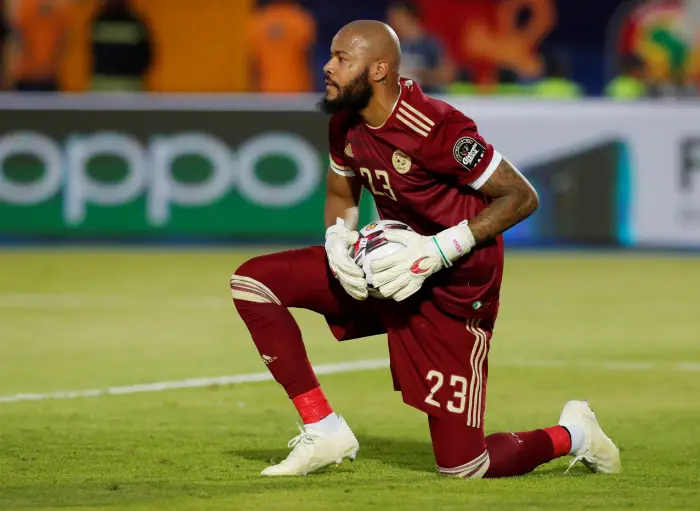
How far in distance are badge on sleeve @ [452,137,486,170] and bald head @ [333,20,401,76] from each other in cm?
41

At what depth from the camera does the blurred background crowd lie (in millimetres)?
19141

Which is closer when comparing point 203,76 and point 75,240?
point 75,240

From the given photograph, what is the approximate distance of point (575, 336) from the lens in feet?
35.8

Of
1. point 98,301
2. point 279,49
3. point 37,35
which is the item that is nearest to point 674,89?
point 279,49

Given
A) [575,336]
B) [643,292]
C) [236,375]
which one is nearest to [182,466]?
[236,375]

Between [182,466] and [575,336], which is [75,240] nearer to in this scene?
[575,336]

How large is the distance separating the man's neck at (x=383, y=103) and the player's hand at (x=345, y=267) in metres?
0.49

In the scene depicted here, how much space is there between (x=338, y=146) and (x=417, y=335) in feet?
2.78

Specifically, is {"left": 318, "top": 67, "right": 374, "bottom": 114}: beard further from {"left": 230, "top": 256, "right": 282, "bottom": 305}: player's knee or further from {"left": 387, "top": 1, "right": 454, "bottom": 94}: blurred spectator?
{"left": 387, "top": 1, "right": 454, "bottom": 94}: blurred spectator

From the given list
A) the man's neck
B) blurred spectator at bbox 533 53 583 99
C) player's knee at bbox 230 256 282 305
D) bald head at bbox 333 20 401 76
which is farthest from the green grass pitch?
blurred spectator at bbox 533 53 583 99

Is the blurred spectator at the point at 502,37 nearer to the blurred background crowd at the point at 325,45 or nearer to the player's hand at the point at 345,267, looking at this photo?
the blurred background crowd at the point at 325,45

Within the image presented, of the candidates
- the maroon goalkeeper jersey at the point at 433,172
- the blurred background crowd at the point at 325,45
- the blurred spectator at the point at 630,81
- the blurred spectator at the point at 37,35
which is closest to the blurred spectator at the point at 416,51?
the blurred background crowd at the point at 325,45

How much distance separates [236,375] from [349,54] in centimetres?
342

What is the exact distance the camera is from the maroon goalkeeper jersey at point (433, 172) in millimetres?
6156
